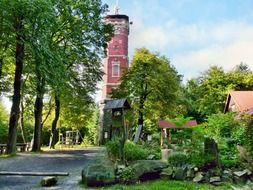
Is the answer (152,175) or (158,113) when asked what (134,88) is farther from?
(152,175)

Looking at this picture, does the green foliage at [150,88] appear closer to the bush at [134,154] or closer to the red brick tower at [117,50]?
the red brick tower at [117,50]

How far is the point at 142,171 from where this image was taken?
36.0ft

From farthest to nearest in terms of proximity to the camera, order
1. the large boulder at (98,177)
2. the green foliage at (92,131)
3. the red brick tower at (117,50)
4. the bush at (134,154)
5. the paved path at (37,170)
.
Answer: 1. the red brick tower at (117,50)
2. the green foliage at (92,131)
3. the bush at (134,154)
4. the paved path at (37,170)
5. the large boulder at (98,177)

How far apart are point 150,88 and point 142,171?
2258 centimetres

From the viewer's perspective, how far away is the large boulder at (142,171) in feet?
35.3

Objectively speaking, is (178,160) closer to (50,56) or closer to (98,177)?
(98,177)

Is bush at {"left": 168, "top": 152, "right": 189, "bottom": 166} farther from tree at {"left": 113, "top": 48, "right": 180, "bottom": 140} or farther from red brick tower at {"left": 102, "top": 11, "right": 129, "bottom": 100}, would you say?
red brick tower at {"left": 102, "top": 11, "right": 129, "bottom": 100}

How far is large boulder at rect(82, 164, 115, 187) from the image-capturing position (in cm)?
1045

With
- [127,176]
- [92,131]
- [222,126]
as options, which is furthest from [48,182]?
[92,131]

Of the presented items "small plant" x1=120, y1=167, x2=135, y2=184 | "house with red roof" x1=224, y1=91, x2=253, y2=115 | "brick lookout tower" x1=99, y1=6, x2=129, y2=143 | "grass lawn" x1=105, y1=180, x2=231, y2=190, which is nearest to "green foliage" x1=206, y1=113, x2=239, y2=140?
"grass lawn" x1=105, y1=180, x2=231, y2=190

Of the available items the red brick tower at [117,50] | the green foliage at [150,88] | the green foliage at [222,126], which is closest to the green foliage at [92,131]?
the red brick tower at [117,50]

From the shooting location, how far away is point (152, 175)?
11156 millimetres

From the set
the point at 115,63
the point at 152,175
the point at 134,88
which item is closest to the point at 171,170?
the point at 152,175

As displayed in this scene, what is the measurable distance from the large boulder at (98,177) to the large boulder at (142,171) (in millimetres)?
360
